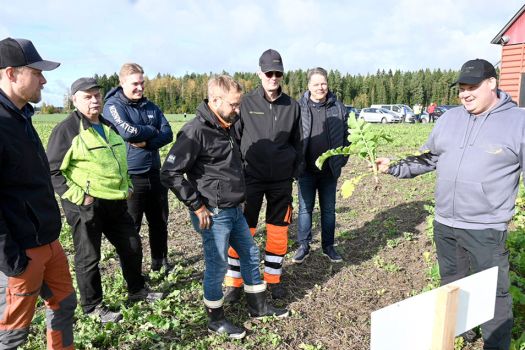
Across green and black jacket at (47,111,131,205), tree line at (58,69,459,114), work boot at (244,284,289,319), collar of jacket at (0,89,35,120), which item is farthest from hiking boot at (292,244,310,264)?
tree line at (58,69,459,114)

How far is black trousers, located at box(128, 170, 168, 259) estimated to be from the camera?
4.12m

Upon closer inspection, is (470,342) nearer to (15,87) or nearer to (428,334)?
(428,334)

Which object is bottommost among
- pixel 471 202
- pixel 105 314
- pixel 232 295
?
pixel 232 295

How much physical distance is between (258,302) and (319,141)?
1866mm

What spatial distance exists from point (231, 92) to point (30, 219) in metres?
1.50

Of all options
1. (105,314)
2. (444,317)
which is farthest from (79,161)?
(444,317)

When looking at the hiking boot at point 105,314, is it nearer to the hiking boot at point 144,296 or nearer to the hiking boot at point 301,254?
the hiking boot at point 144,296

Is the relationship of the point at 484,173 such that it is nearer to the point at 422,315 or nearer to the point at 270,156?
the point at 422,315

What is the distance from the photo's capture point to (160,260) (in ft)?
14.7

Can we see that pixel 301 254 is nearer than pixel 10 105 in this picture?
No

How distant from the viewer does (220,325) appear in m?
3.29

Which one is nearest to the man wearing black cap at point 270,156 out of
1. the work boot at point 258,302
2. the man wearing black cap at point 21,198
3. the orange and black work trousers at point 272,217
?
the orange and black work trousers at point 272,217

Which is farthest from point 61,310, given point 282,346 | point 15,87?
point 282,346

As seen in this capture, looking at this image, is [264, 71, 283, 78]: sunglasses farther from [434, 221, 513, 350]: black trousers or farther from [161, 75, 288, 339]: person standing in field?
[434, 221, 513, 350]: black trousers
